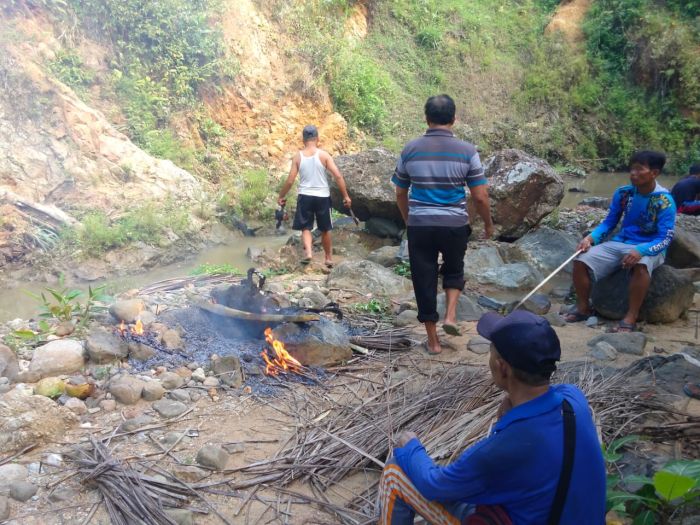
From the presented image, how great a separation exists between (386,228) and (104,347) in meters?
6.24

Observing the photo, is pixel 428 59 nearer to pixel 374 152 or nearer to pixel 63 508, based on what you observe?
pixel 374 152

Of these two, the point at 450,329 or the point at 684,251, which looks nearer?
the point at 450,329

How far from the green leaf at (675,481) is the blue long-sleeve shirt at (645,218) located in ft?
11.3

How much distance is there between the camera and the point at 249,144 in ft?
46.4

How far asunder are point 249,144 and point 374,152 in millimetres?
4721

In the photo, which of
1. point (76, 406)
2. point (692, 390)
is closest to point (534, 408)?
point (692, 390)

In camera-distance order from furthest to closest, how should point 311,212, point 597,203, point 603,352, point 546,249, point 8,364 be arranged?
point 597,203 < point 546,249 < point 311,212 < point 603,352 < point 8,364

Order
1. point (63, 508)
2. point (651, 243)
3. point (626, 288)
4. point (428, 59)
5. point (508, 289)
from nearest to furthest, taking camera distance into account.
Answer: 1. point (63, 508)
2. point (651, 243)
3. point (626, 288)
4. point (508, 289)
5. point (428, 59)

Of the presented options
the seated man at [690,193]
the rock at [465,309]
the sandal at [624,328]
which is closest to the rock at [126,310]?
the rock at [465,309]

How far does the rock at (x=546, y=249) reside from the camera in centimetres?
863

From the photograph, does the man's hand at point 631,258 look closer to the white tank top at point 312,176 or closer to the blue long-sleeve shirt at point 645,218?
the blue long-sleeve shirt at point 645,218

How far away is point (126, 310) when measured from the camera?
208 inches

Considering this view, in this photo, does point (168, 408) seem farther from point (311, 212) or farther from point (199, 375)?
point (311, 212)

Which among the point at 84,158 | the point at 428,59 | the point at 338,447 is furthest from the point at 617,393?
the point at 428,59
